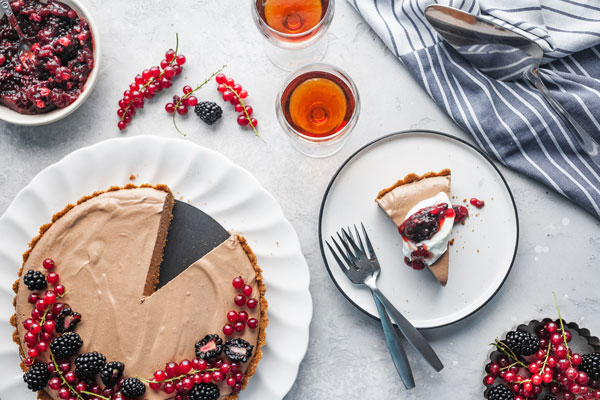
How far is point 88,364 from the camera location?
2545mm

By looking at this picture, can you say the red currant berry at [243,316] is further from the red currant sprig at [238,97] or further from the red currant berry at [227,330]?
the red currant sprig at [238,97]

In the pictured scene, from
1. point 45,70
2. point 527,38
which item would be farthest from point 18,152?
point 527,38

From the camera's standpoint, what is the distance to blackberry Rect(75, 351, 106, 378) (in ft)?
8.33

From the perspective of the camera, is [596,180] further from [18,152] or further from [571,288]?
[18,152]

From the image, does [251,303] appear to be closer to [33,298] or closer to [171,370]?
[171,370]

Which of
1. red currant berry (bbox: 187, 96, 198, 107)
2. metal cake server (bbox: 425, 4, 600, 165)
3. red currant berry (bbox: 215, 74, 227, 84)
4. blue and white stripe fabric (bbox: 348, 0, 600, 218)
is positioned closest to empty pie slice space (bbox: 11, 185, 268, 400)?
red currant berry (bbox: 187, 96, 198, 107)

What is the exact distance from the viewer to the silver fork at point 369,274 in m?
2.82

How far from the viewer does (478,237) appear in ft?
9.63

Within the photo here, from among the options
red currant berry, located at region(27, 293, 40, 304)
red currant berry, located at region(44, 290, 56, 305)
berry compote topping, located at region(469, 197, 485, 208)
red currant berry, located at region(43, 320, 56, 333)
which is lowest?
red currant berry, located at region(43, 320, 56, 333)

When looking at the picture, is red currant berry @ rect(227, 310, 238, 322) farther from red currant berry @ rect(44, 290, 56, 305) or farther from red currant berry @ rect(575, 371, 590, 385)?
red currant berry @ rect(575, 371, 590, 385)

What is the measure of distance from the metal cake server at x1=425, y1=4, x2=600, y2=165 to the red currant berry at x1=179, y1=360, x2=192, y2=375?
201 centimetres

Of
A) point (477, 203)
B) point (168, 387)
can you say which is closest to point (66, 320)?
point (168, 387)

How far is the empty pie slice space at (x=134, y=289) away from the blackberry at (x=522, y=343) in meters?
1.19

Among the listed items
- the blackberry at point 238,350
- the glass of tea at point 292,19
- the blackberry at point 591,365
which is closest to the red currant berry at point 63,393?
the blackberry at point 238,350
